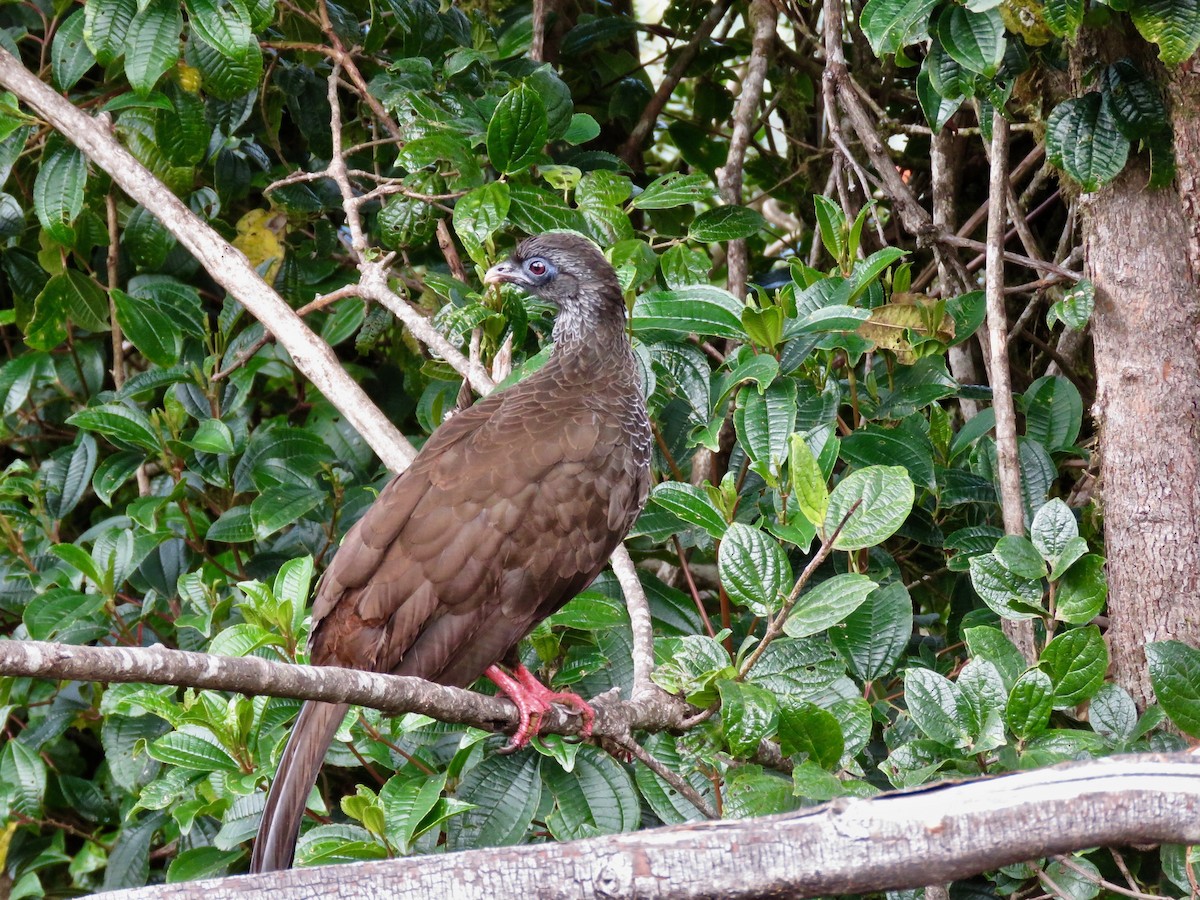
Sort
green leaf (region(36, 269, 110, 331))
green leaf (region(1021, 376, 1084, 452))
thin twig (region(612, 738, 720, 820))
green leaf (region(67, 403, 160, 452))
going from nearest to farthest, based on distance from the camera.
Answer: thin twig (region(612, 738, 720, 820)) → green leaf (region(1021, 376, 1084, 452)) → green leaf (region(67, 403, 160, 452)) → green leaf (region(36, 269, 110, 331))

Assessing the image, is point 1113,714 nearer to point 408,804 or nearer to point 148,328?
point 408,804

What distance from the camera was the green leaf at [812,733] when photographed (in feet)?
8.40

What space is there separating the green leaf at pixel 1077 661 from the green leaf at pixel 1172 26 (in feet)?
4.15

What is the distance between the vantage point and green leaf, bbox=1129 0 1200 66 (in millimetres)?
2646

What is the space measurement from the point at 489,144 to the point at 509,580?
129cm

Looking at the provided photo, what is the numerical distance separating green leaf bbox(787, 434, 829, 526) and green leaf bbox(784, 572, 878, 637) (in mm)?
146

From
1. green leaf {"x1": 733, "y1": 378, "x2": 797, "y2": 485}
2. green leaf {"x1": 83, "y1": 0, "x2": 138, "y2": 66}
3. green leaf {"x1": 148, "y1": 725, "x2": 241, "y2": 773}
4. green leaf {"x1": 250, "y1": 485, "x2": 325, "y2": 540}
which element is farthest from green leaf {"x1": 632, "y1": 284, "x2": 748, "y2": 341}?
green leaf {"x1": 83, "y1": 0, "x2": 138, "y2": 66}

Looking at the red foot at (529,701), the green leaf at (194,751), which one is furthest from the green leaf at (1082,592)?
the green leaf at (194,751)

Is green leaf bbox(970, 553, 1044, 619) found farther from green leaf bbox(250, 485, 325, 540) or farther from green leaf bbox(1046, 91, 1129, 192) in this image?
green leaf bbox(250, 485, 325, 540)

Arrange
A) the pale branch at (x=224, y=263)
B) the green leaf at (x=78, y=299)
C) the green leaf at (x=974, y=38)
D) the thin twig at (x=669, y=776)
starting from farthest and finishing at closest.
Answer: the green leaf at (x=78, y=299) → the pale branch at (x=224, y=263) → the green leaf at (x=974, y=38) → the thin twig at (x=669, y=776)

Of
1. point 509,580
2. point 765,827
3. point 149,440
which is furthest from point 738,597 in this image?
point 149,440

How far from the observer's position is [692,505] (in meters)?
3.04

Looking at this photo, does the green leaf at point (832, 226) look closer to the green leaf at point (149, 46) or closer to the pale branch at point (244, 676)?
the pale branch at point (244, 676)

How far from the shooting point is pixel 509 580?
3.03 meters
